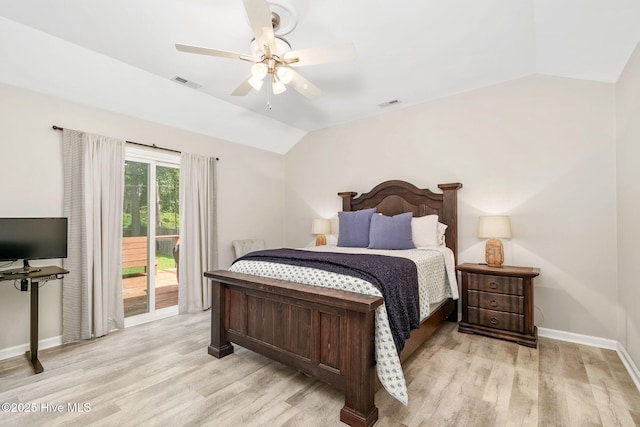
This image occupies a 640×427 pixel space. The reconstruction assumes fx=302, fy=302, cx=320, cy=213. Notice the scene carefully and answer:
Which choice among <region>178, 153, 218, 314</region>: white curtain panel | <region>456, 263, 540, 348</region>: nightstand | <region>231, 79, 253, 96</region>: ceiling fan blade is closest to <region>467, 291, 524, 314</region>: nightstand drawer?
<region>456, 263, 540, 348</region>: nightstand

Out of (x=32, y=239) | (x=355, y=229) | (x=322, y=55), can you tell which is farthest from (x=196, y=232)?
(x=322, y=55)

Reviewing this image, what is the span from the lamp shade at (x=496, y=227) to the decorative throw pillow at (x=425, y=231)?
0.50m

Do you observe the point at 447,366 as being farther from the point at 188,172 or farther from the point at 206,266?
the point at 188,172

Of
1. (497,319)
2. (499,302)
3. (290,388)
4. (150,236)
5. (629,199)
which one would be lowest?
(290,388)

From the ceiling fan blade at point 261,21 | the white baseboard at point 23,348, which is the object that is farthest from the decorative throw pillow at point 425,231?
the white baseboard at point 23,348

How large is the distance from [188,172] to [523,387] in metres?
4.08

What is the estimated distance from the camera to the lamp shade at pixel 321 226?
15.2ft

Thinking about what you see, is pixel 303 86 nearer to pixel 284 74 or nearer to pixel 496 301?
pixel 284 74

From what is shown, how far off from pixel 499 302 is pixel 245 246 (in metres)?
3.31

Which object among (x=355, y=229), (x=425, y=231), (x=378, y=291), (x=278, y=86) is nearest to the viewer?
(x=378, y=291)

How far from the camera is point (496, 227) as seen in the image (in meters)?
3.08

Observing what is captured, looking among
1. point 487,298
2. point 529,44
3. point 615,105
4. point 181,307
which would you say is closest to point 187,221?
point 181,307

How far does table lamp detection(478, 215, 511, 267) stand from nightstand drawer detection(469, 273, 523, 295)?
0.72 ft

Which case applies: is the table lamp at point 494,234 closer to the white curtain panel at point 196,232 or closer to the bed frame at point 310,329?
the bed frame at point 310,329
